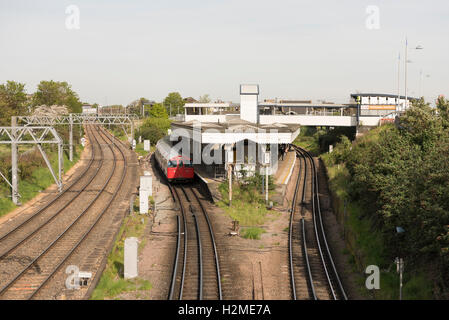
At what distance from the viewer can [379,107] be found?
156 ft

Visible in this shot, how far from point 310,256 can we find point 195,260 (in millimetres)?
4710

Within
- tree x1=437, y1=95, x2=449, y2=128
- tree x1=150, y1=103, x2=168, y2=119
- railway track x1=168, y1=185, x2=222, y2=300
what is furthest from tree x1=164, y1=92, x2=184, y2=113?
tree x1=437, y1=95, x2=449, y2=128

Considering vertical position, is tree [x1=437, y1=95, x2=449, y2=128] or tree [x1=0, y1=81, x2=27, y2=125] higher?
→ tree [x1=0, y1=81, x2=27, y2=125]

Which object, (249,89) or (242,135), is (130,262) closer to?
(242,135)

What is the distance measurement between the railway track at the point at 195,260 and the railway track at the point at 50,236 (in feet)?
13.9

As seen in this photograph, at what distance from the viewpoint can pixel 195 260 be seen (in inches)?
719

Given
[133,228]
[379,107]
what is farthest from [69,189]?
[379,107]

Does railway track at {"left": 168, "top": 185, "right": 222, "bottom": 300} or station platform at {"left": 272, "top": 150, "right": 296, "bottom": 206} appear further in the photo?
station platform at {"left": 272, "top": 150, "right": 296, "bottom": 206}

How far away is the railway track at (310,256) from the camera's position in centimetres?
1512

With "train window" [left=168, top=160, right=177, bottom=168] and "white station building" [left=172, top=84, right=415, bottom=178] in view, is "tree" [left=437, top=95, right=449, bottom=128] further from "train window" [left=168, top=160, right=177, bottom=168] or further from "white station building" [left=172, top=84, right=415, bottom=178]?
"train window" [left=168, top=160, right=177, bottom=168]

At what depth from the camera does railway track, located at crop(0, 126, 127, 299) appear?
51.4ft

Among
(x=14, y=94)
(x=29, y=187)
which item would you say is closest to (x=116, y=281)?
(x=29, y=187)

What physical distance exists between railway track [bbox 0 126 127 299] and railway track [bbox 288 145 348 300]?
838 cm
